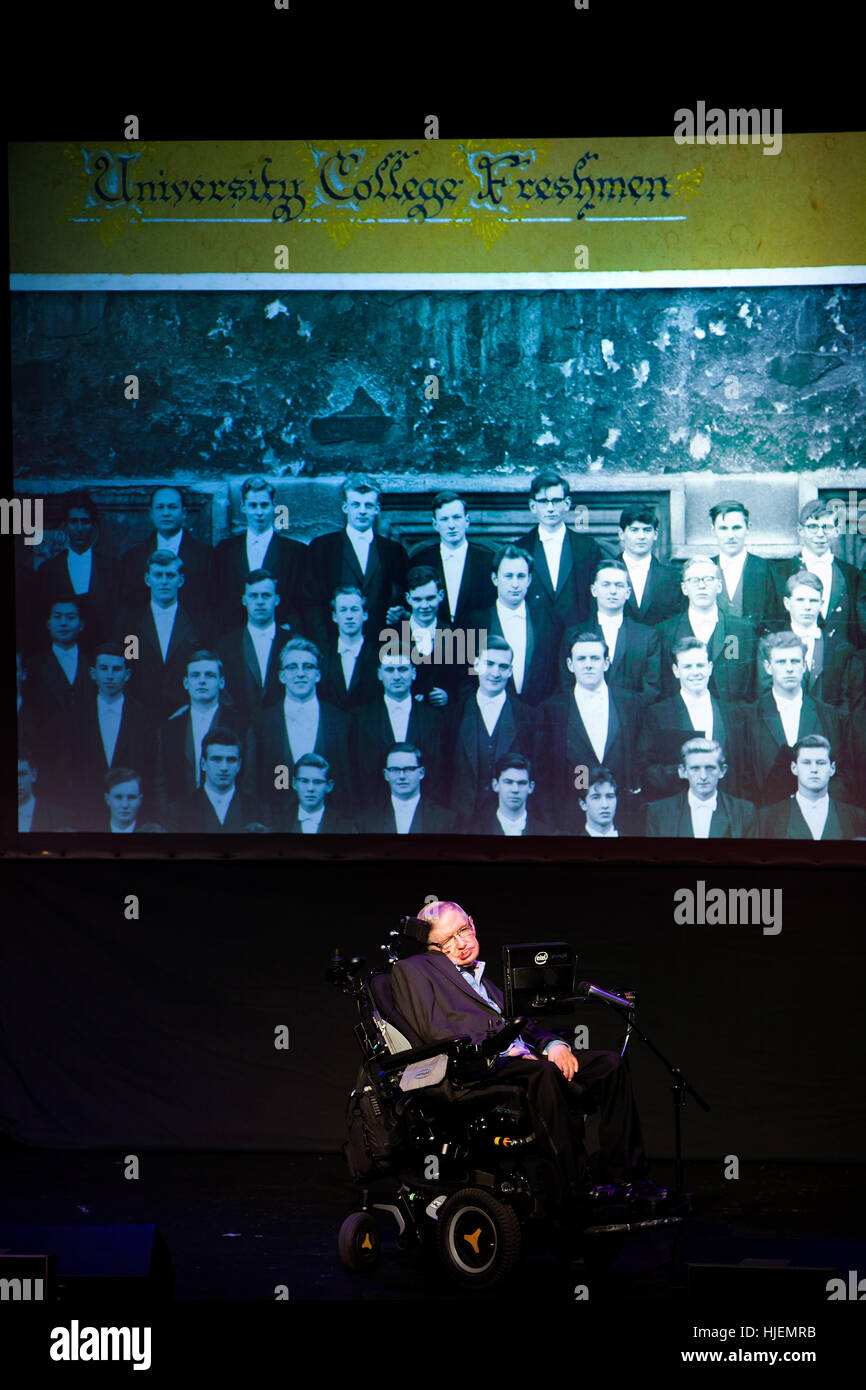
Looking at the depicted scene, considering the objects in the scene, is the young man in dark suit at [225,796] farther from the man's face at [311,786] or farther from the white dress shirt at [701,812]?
the white dress shirt at [701,812]

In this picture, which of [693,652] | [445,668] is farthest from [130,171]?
[693,652]

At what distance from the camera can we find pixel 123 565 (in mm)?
5715

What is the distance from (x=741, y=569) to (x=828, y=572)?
29 cm

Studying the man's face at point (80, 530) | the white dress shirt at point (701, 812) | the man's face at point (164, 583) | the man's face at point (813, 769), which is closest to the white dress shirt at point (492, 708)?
the white dress shirt at point (701, 812)

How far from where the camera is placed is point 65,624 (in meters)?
5.74

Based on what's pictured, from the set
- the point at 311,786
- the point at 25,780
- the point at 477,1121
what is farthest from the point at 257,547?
the point at 477,1121

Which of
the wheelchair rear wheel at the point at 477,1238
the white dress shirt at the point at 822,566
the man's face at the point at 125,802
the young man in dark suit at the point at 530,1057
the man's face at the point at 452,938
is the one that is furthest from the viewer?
the man's face at the point at 125,802

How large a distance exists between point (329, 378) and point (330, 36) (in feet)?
3.78

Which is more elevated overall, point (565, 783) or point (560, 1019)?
point (565, 783)

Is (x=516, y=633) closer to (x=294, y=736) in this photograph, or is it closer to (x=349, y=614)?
(x=349, y=614)

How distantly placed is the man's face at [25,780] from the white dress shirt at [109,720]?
0.28 metres

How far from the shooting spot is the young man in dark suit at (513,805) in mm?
5594
